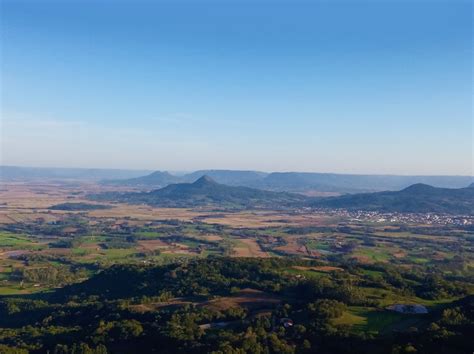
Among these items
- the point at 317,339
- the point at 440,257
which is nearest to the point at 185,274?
the point at 317,339

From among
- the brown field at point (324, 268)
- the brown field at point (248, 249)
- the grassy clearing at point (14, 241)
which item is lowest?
the grassy clearing at point (14, 241)

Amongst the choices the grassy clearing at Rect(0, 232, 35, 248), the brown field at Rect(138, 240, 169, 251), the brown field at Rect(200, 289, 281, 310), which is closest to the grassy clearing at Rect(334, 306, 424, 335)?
the brown field at Rect(200, 289, 281, 310)

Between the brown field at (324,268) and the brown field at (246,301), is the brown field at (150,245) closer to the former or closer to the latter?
the brown field at (324,268)

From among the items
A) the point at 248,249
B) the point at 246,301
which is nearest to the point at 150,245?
the point at 248,249

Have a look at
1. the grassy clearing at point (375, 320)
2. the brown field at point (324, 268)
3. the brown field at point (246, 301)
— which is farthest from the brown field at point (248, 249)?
the grassy clearing at point (375, 320)

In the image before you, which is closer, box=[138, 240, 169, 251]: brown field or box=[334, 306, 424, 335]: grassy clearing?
box=[334, 306, 424, 335]: grassy clearing

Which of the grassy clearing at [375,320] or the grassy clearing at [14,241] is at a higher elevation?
the grassy clearing at [375,320]

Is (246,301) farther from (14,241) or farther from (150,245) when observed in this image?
(14,241)

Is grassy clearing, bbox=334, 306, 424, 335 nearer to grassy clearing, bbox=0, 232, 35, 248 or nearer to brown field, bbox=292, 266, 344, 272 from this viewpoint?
brown field, bbox=292, 266, 344, 272

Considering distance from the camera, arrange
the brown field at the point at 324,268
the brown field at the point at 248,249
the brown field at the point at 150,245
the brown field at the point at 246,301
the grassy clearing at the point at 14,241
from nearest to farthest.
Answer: the brown field at the point at 246,301
the brown field at the point at 324,268
the brown field at the point at 248,249
the grassy clearing at the point at 14,241
the brown field at the point at 150,245

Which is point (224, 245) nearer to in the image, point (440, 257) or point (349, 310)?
point (440, 257)

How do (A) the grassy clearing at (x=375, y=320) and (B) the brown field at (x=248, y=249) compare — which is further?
(B) the brown field at (x=248, y=249)
